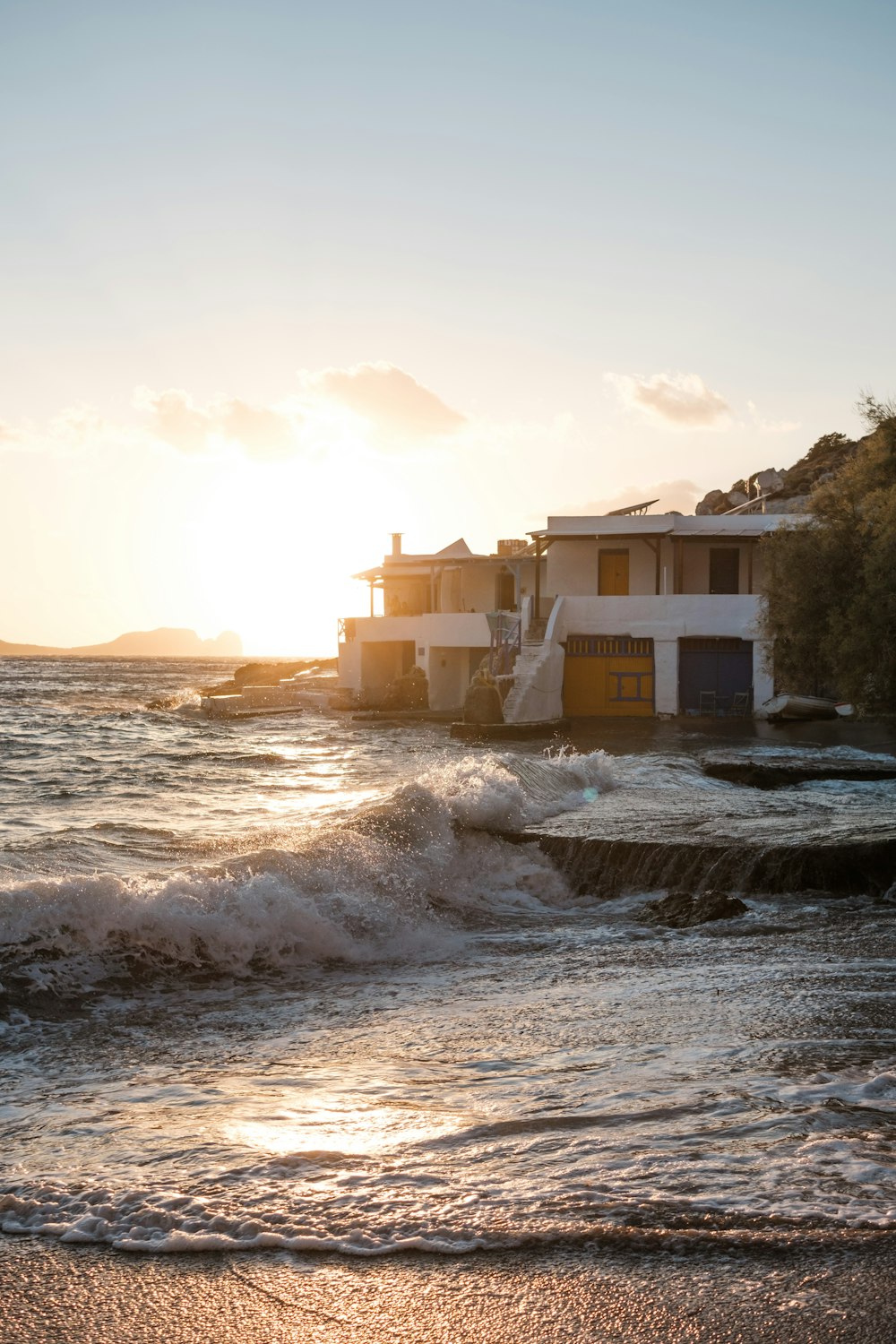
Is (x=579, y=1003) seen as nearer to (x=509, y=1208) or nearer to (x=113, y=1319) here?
(x=509, y=1208)

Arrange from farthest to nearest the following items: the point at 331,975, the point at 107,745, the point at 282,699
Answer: the point at 282,699, the point at 107,745, the point at 331,975

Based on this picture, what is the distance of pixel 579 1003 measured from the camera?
23.9 feet

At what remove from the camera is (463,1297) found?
347 centimetres

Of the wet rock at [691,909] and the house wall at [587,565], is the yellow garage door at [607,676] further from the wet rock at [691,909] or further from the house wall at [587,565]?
the wet rock at [691,909]

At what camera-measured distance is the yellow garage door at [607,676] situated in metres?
40.1

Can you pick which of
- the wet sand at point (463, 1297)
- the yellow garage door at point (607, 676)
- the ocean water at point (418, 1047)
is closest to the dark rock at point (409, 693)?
the yellow garage door at point (607, 676)

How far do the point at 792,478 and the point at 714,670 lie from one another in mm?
33174

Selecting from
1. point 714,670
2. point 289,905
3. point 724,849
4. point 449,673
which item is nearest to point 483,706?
point 714,670

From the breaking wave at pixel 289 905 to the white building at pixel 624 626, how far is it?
23.2m

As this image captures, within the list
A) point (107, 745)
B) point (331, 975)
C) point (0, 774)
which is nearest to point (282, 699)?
point (107, 745)

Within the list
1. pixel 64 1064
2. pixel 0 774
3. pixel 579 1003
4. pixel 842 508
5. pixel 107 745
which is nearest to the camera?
pixel 64 1064

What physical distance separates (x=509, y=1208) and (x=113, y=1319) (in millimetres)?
1375

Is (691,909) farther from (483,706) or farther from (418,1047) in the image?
(483,706)

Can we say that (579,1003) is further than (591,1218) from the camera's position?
Yes
